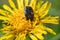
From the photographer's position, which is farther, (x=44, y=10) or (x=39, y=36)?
(x=44, y=10)

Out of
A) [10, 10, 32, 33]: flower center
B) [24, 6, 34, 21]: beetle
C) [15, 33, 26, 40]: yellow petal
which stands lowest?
[15, 33, 26, 40]: yellow petal

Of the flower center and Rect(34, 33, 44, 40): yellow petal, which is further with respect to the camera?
the flower center

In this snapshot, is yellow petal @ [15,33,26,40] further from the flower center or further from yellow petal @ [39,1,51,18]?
yellow petal @ [39,1,51,18]

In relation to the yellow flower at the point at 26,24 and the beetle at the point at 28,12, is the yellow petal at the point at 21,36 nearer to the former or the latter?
the yellow flower at the point at 26,24

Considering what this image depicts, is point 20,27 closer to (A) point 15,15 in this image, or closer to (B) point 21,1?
(A) point 15,15

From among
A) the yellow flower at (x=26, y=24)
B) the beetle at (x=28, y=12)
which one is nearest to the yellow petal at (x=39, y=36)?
the yellow flower at (x=26, y=24)

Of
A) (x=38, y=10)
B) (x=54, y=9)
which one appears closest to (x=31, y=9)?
(x=38, y=10)

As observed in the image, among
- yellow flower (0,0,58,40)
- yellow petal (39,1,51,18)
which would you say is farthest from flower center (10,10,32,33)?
yellow petal (39,1,51,18)

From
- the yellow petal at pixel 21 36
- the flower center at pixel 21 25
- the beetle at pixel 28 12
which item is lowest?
the yellow petal at pixel 21 36

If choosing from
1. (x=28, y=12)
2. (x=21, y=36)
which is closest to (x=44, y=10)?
(x=28, y=12)

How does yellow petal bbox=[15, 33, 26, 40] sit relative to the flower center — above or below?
below

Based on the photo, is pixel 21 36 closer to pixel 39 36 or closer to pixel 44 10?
pixel 39 36

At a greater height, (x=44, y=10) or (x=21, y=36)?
(x=44, y=10)

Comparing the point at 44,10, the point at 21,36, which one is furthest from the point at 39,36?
the point at 44,10
